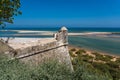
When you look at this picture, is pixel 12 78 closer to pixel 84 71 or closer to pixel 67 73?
pixel 67 73

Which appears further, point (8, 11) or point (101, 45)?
point (101, 45)

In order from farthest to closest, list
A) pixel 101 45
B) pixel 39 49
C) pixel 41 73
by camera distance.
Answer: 1. pixel 101 45
2. pixel 39 49
3. pixel 41 73

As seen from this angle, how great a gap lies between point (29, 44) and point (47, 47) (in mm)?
1345

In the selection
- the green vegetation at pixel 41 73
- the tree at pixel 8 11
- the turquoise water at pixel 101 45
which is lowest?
the turquoise water at pixel 101 45

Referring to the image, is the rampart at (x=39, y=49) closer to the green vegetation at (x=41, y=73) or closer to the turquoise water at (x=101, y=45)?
the green vegetation at (x=41, y=73)

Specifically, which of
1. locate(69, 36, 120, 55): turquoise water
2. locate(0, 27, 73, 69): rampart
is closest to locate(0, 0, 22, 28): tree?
locate(0, 27, 73, 69): rampart

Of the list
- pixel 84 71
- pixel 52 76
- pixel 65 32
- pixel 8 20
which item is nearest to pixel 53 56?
pixel 65 32

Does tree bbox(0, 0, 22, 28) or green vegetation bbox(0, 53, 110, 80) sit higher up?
tree bbox(0, 0, 22, 28)

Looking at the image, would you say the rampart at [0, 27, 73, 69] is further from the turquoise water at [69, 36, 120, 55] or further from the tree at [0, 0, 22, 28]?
the turquoise water at [69, 36, 120, 55]

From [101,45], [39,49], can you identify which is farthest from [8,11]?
[101,45]

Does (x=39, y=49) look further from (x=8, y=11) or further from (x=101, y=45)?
(x=101, y=45)

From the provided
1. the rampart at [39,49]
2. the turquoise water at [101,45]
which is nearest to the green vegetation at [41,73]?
the rampart at [39,49]

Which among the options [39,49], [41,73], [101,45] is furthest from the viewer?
[101,45]

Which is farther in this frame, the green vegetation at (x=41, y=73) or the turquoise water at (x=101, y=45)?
the turquoise water at (x=101, y=45)
